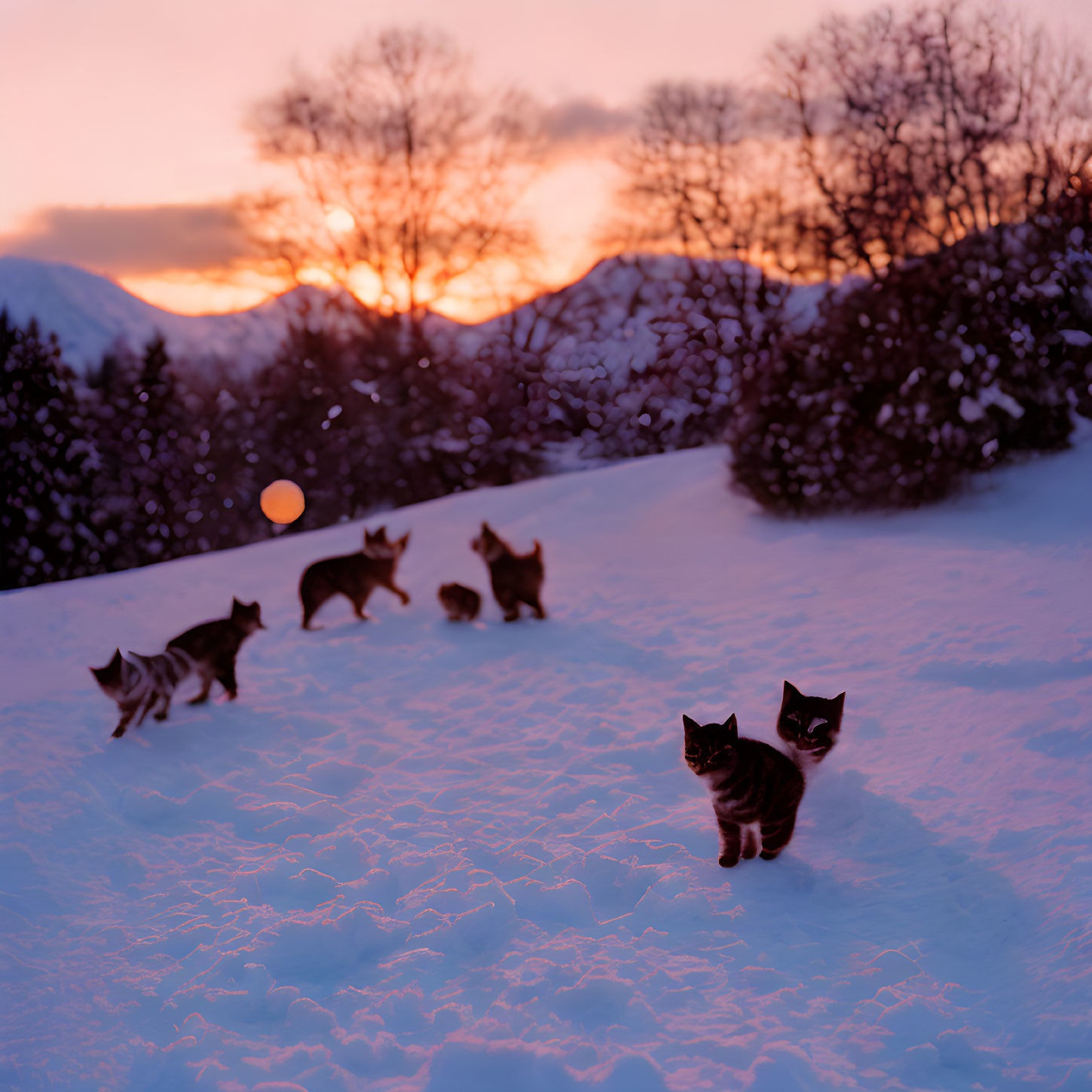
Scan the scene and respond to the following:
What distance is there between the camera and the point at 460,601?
844 centimetres

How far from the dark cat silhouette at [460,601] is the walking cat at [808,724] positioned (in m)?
5.01

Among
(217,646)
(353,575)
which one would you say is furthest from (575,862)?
(353,575)

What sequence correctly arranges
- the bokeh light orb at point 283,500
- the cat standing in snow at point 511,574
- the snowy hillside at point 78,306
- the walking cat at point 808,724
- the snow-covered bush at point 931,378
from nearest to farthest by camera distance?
the walking cat at point 808,724, the cat standing in snow at point 511,574, the snow-covered bush at point 931,378, the bokeh light orb at point 283,500, the snowy hillside at point 78,306

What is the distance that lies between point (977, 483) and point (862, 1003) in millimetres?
8631

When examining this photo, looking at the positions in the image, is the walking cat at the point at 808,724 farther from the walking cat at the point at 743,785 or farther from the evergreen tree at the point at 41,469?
the evergreen tree at the point at 41,469

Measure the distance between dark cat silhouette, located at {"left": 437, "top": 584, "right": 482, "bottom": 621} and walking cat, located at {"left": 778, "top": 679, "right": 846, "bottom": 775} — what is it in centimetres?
501

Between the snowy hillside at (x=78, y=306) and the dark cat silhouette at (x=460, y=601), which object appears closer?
the dark cat silhouette at (x=460, y=601)

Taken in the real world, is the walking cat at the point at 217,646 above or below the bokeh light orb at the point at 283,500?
below

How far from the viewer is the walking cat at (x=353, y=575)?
8.50 metres

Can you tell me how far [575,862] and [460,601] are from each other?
4.81m

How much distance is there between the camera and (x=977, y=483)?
994cm

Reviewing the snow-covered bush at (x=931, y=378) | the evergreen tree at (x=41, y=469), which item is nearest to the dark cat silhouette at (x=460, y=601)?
the snow-covered bush at (x=931, y=378)

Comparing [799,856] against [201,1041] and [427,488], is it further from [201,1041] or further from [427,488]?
[427,488]

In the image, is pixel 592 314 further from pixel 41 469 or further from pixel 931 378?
pixel 931 378
